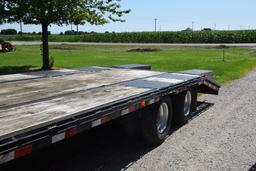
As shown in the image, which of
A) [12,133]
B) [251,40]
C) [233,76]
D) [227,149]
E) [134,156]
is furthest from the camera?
[251,40]

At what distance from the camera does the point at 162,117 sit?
729 cm

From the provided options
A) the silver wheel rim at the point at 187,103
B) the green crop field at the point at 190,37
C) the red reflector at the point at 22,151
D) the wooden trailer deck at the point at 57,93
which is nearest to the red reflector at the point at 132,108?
the wooden trailer deck at the point at 57,93

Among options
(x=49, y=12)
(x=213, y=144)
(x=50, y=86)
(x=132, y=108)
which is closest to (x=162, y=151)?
(x=213, y=144)

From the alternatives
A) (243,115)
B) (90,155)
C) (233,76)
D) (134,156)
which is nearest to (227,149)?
(134,156)

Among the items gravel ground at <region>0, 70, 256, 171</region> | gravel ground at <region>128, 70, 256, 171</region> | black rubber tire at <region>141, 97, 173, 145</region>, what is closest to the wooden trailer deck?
black rubber tire at <region>141, 97, 173, 145</region>

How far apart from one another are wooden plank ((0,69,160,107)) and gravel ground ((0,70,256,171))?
32.1 inches

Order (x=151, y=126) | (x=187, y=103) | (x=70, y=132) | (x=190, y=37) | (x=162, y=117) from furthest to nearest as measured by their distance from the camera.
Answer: (x=190, y=37) < (x=187, y=103) < (x=162, y=117) < (x=151, y=126) < (x=70, y=132)

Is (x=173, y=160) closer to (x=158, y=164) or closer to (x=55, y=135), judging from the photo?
(x=158, y=164)

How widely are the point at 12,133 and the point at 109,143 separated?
3.35 m

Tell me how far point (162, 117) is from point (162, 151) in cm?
83

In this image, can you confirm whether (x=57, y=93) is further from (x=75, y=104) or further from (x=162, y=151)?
(x=162, y=151)

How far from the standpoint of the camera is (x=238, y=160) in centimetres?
626

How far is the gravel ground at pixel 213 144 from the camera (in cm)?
602

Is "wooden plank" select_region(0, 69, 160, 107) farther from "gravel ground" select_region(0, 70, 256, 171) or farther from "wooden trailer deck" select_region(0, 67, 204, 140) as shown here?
"gravel ground" select_region(0, 70, 256, 171)
